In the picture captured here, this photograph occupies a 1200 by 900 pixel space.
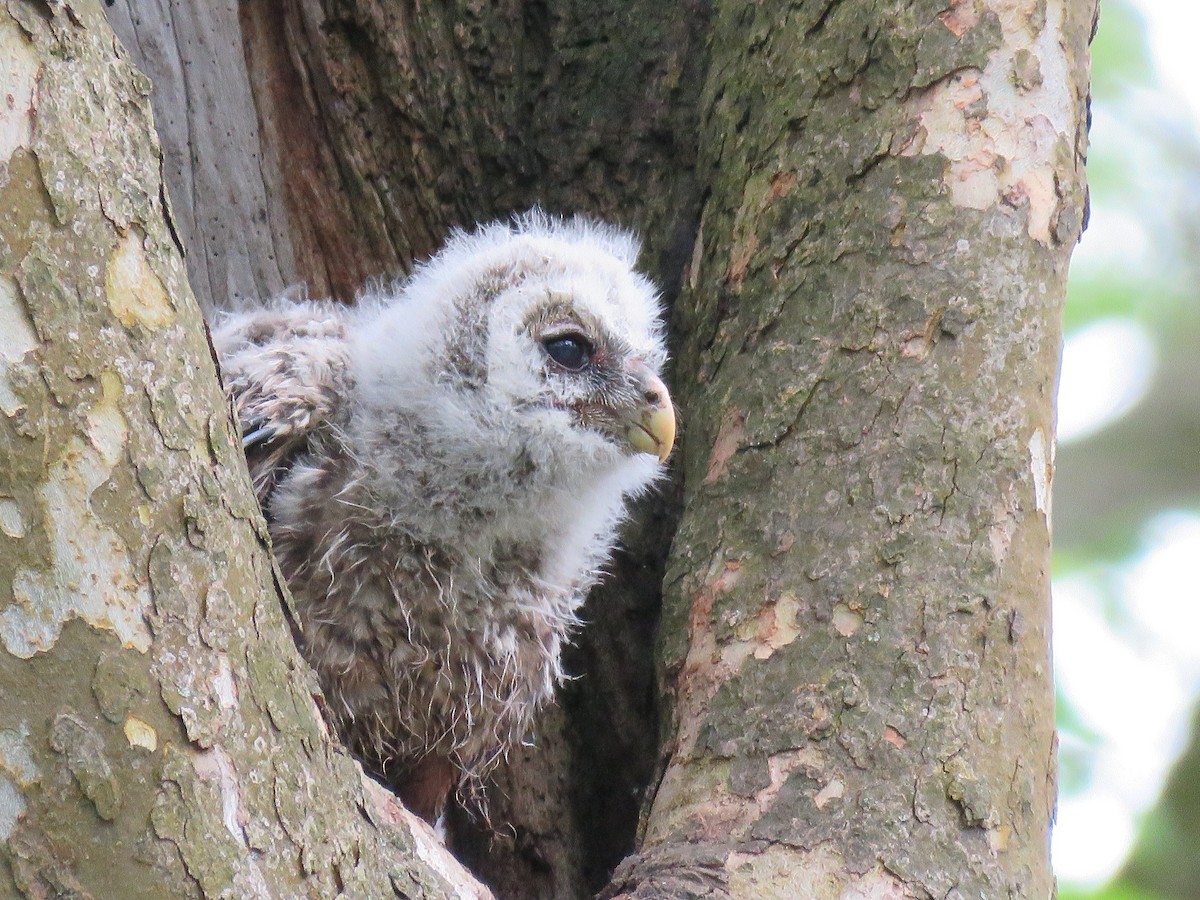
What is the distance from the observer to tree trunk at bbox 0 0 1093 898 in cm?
163

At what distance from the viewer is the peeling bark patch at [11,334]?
5.08 feet

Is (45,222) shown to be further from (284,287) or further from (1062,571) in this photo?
(1062,571)

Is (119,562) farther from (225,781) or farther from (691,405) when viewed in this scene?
(691,405)

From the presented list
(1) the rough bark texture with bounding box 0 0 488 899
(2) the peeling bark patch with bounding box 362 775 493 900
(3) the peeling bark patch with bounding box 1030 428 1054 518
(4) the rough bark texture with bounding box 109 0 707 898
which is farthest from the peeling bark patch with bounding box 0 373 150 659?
(4) the rough bark texture with bounding box 109 0 707 898

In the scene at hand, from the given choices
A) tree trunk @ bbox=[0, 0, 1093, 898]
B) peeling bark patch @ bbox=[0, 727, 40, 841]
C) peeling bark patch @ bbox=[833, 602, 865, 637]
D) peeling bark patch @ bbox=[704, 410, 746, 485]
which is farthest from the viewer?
peeling bark patch @ bbox=[704, 410, 746, 485]

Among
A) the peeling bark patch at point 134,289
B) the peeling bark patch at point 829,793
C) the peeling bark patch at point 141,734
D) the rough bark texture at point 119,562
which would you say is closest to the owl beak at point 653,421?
the peeling bark patch at point 829,793

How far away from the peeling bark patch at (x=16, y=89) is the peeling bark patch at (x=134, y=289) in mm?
171

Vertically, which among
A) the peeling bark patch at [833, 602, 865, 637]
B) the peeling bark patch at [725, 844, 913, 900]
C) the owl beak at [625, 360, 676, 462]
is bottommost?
the peeling bark patch at [725, 844, 913, 900]

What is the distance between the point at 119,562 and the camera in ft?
5.25

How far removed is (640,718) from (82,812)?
190cm

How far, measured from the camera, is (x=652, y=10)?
3352 mm

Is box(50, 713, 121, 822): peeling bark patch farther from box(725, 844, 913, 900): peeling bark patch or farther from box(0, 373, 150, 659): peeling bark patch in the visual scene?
box(725, 844, 913, 900): peeling bark patch

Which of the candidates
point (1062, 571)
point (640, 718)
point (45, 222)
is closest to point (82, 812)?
point (45, 222)

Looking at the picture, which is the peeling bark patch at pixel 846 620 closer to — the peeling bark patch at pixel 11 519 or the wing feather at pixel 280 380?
the wing feather at pixel 280 380
